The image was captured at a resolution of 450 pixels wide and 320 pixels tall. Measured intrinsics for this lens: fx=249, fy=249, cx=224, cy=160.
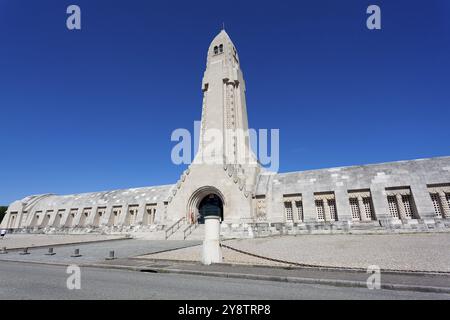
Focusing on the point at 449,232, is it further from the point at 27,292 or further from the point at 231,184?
the point at 27,292

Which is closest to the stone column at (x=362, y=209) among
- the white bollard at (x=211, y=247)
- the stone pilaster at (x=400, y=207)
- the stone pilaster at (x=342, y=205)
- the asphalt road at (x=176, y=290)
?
the stone pilaster at (x=342, y=205)

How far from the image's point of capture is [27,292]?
21.1ft

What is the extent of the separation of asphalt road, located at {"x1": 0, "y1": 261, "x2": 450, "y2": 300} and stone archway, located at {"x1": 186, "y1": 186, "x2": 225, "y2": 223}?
65.2 feet

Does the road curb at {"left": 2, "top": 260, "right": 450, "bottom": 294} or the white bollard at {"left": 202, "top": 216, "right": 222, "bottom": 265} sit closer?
the road curb at {"left": 2, "top": 260, "right": 450, "bottom": 294}

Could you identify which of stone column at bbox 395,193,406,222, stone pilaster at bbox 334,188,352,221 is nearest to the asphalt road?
stone pilaster at bbox 334,188,352,221

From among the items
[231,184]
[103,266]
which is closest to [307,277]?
[103,266]

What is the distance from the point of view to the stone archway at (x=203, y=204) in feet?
92.5

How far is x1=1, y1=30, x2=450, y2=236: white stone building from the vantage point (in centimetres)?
2261

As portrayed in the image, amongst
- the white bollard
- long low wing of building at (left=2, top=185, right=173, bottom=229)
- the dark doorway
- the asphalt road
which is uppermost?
long low wing of building at (left=2, top=185, right=173, bottom=229)

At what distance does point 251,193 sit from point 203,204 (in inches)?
241

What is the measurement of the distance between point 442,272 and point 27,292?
38.5ft

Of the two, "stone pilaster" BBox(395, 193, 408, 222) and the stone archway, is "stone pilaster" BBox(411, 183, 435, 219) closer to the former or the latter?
"stone pilaster" BBox(395, 193, 408, 222)

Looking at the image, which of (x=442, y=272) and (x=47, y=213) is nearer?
(x=442, y=272)

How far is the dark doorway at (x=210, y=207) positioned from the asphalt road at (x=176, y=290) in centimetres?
2051
